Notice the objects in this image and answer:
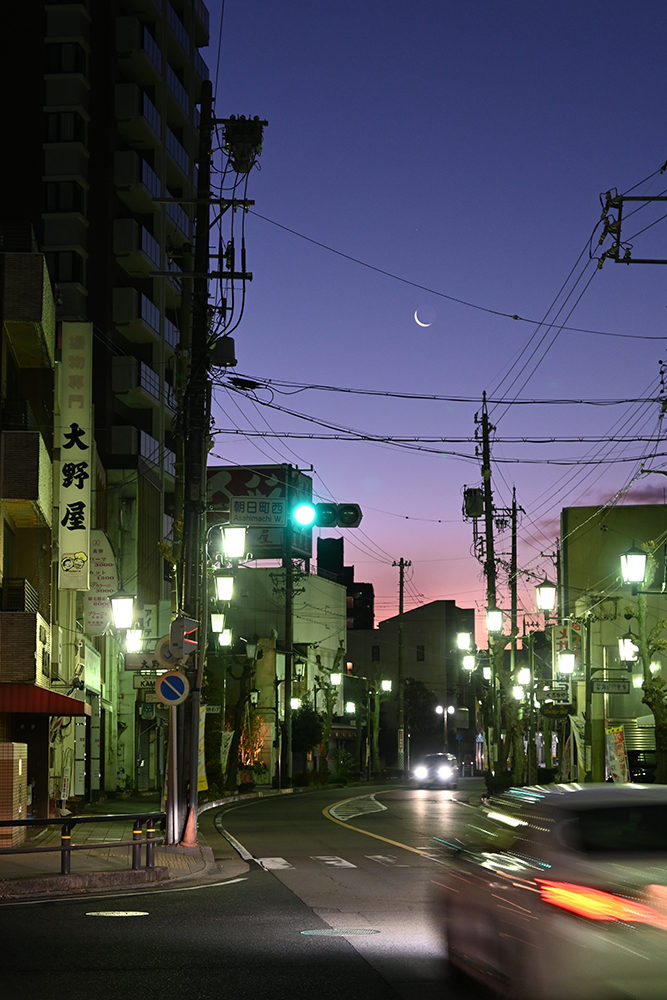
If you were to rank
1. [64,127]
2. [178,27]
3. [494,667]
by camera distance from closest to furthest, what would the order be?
[494,667]
[64,127]
[178,27]

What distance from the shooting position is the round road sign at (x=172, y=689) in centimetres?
1959

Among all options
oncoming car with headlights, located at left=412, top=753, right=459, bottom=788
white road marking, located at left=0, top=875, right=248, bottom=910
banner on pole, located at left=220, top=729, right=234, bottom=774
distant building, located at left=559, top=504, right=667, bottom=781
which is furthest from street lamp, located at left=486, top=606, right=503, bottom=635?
white road marking, located at left=0, top=875, right=248, bottom=910

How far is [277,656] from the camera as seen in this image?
71.4m

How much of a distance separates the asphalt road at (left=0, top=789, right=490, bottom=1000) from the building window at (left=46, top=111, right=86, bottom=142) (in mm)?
43913

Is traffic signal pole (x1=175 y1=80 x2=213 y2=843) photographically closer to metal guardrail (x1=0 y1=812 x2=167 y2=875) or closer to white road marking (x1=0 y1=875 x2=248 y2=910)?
metal guardrail (x1=0 y1=812 x2=167 y2=875)

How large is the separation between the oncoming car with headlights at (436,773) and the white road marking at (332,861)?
134ft

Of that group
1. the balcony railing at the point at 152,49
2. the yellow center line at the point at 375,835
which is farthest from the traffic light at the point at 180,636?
the balcony railing at the point at 152,49

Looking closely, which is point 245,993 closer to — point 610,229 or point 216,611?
point 610,229

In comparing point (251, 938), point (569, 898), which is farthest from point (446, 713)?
point (569, 898)

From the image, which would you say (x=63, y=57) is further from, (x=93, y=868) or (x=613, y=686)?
(x=93, y=868)

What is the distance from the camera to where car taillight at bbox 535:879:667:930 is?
20.8 feet

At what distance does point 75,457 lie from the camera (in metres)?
28.9

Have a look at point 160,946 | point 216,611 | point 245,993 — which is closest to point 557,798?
point 245,993

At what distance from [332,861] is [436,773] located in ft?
140
